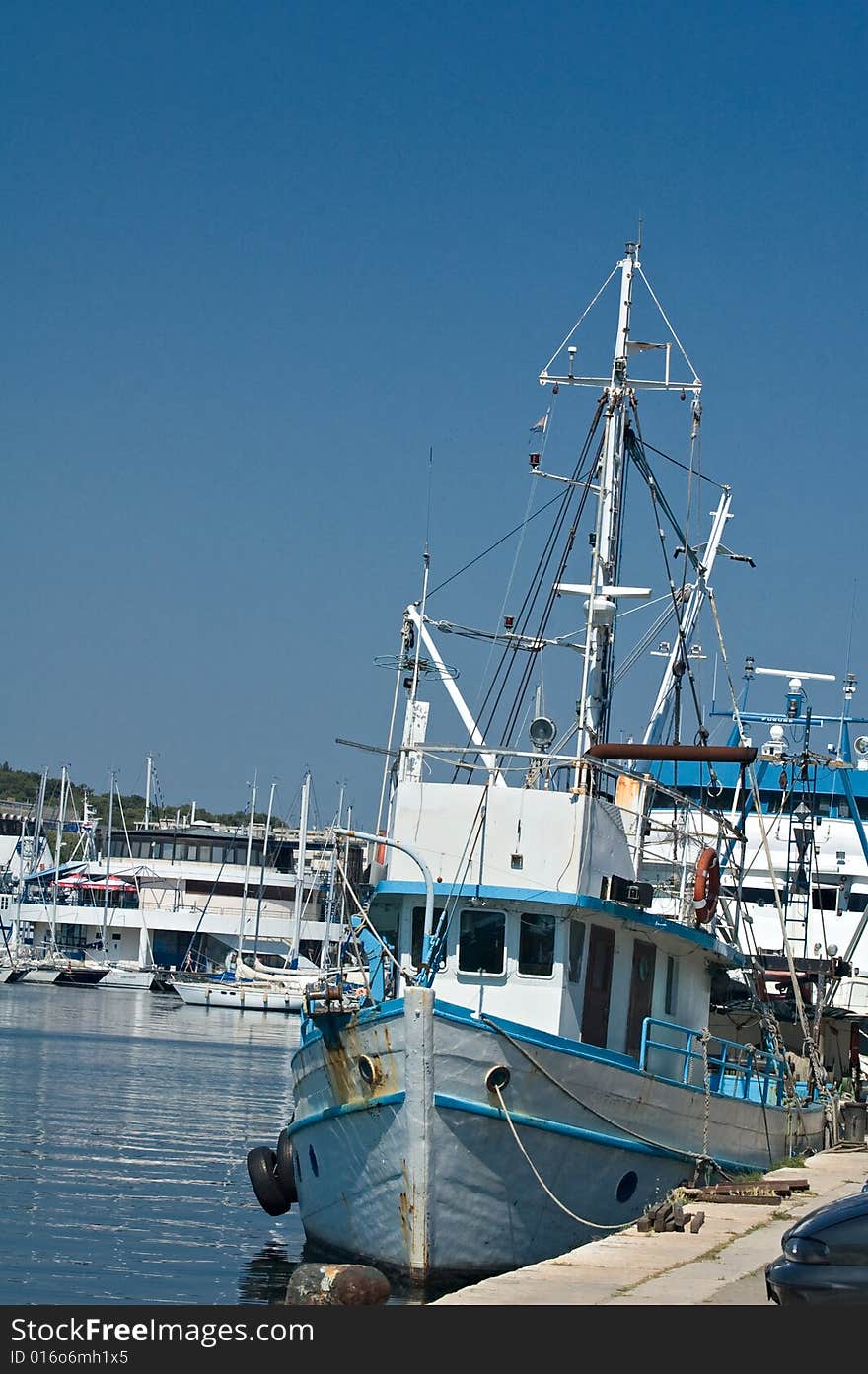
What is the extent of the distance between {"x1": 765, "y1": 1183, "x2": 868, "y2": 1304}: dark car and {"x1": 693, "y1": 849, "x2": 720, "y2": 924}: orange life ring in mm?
10721

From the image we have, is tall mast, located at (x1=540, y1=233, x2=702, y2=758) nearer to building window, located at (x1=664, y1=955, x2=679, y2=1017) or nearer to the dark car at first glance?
building window, located at (x1=664, y1=955, x2=679, y2=1017)

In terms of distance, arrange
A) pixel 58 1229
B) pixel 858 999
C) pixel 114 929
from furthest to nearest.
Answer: pixel 114 929 → pixel 858 999 → pixel 58 1229

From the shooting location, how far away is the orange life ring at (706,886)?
2154 centimetres

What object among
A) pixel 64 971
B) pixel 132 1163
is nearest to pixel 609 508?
pixel 132 1163

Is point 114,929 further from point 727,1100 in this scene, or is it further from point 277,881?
point 727,1100

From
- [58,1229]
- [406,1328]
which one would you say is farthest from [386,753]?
[406,1328]

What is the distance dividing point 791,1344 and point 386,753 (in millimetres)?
12619

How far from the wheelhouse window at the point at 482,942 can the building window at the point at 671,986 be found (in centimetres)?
314

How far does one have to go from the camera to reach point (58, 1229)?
78.6 feet

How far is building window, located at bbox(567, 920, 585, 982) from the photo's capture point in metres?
19.8

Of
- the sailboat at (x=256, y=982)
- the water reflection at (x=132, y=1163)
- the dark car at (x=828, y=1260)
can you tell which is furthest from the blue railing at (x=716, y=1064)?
the sailboat at (x=256, y=982)

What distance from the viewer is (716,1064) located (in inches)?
916

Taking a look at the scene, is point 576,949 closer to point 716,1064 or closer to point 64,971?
point 716,1064

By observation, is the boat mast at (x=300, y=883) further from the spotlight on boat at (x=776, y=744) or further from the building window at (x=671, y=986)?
the building window at (x=671, y=986)
